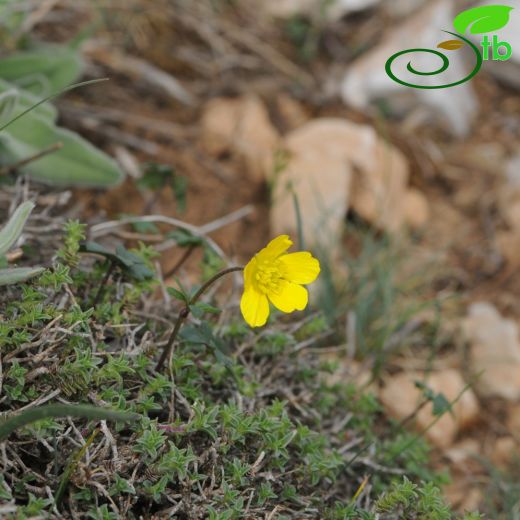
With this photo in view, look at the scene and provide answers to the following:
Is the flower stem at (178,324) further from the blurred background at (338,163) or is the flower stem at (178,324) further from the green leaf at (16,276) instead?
the blurred background at (338,163)

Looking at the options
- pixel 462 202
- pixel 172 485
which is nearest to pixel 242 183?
pixel 462 202

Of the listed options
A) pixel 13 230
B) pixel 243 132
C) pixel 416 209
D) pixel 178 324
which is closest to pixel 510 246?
pixel 416 209

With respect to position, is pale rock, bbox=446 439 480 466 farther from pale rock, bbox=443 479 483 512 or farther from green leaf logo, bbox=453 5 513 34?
green leaf logo, bbox=453 5 513 34

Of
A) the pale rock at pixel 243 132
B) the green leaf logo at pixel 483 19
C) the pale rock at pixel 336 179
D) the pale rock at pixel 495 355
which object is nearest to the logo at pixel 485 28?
the green leaf logo at pixel 483 19

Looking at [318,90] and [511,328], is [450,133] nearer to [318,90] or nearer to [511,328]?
[318,90]

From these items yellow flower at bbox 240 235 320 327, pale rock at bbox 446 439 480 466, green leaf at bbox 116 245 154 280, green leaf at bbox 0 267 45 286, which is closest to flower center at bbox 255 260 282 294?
yellow flower at bbox 240 235 320 327

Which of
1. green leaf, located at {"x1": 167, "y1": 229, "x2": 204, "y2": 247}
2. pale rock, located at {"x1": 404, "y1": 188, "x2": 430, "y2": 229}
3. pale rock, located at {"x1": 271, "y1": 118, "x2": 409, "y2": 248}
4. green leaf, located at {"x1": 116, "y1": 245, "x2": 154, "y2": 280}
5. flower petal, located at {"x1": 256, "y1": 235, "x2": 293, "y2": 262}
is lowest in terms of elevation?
pale rock, located at {"x1": 404, "y1": 188, "x2": 430, "y2": 229}
